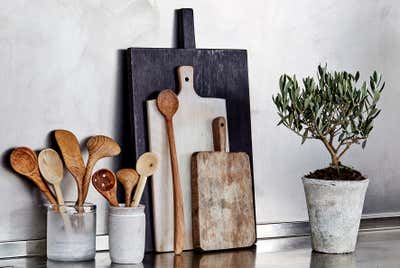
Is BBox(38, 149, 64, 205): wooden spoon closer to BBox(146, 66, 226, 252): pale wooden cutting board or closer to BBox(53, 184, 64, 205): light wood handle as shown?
BBox(53, 184, 64, 205): light wood handle

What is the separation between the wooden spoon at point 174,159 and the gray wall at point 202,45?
0.33ft

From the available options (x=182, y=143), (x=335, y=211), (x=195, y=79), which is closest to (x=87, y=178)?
(x=182, y=143)

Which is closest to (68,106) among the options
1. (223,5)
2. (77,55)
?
(77,55)

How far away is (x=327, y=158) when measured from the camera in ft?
6.40

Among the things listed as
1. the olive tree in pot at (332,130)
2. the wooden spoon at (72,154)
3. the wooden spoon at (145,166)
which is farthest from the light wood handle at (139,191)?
the olive tree in pot at (332,130)

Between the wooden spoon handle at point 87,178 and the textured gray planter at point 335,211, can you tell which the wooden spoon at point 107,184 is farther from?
the textured gray planter at point 335,211

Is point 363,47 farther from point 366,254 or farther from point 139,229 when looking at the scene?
point 139,229

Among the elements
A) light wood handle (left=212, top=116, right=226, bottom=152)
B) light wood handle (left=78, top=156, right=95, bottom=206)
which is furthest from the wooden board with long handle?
light wood handle (left=78, top=156, right=95, bottom=206)

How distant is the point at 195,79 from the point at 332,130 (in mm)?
316

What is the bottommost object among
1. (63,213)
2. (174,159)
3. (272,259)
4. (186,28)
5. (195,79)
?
(272,259)

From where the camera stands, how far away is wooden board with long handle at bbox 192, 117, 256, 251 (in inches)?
66.3

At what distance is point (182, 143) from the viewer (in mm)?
1706

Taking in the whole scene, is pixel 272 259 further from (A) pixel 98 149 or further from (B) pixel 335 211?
(A) pixel 98 149

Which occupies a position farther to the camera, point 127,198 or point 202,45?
point 202,45
